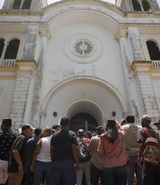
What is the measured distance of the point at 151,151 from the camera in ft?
10.2

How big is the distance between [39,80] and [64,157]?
796 cm

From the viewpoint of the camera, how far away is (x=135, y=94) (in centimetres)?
1053

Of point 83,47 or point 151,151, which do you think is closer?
point 151,151

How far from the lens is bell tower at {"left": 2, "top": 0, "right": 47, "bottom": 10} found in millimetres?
15307

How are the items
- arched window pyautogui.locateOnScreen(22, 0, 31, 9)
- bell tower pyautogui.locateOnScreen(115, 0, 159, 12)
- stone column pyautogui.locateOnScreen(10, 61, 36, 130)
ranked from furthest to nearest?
arched window pyautogui.locateOnScreen(22, 0, 31, 9), bell tower pyautogui.locateOnScreen(115, 0, 159, 12), stone column pyautogui.locateOnScreen(10, 61, 36, 130)

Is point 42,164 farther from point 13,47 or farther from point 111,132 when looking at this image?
point 13,47

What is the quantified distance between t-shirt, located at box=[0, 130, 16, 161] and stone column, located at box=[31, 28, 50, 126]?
569 cm

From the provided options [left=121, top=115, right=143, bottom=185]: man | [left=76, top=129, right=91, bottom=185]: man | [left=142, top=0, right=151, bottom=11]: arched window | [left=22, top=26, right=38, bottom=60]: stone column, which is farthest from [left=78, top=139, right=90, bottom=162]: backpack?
[left=142, top=0, right=151, bottom=11]: arched window

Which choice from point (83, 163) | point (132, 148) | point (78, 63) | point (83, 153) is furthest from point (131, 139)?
point (78, 63)

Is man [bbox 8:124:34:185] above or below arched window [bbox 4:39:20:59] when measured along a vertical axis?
below

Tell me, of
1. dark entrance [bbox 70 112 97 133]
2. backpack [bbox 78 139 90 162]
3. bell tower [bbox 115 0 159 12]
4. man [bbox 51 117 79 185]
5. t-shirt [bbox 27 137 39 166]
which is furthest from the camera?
bell tower [bbox 115 0 159 12]

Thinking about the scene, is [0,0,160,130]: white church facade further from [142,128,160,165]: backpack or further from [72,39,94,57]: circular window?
[142,128,160,165]: backpack

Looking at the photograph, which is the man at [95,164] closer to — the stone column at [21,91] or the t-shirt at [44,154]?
the t-shirt at [44,154]

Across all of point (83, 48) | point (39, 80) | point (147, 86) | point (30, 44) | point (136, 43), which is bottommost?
point (147, 86)
